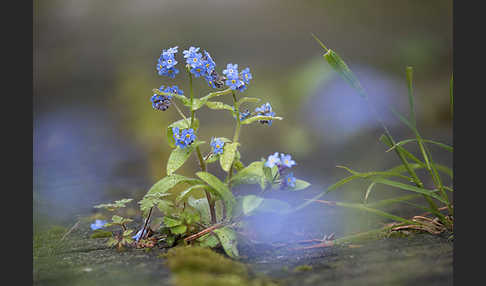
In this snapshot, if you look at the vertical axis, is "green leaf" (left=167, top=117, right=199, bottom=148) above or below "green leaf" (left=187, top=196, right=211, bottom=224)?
above

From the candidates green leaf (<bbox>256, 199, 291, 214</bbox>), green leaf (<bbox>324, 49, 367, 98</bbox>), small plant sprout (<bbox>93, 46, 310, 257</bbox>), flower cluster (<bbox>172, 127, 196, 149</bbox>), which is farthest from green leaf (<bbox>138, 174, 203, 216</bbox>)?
green leaf (<bbox>324, 49, 367, 98</bbox>)

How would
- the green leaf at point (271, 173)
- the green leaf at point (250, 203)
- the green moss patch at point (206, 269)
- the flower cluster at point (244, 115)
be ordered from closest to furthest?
the green moss patch at point (206, 269) < the green leaf at point (250, 203) < the green leaf at point (271, 173) < the flower cluster at point (244, 115)

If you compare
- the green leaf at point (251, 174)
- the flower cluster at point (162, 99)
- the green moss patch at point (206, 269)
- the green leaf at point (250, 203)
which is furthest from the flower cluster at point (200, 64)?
the green moss patch at point (206, 269)

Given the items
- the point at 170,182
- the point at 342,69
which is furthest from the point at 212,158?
the point at 342,69

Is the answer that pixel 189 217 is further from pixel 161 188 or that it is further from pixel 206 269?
pixel 206 269

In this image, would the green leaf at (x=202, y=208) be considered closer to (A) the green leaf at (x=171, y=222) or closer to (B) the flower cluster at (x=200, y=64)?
(A) the green leaf at (x=171, y=222)

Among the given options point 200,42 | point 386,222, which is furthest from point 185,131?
point 200,42

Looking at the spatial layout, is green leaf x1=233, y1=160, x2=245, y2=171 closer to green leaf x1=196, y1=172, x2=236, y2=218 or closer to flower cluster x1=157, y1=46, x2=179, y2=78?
green leaf x1=196, y1=172, x2=236, y2=218
